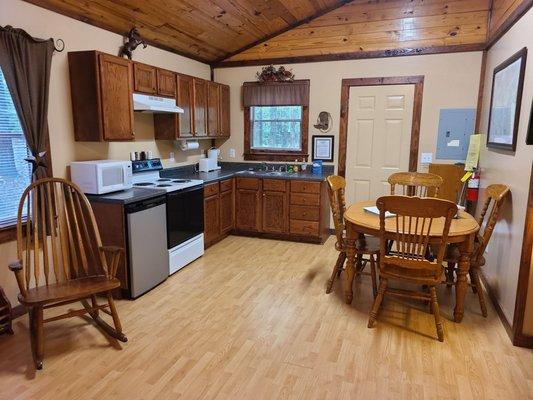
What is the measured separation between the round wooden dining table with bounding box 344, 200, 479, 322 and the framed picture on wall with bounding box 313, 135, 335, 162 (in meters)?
1.94

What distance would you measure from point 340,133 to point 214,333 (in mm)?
3165

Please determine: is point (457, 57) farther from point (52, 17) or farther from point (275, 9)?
point (52, 17)

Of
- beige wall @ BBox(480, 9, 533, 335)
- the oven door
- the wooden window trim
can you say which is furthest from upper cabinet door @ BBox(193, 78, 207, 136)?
beige wall @ BBox(480, 9, 533, 335)

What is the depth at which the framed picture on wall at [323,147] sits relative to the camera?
4.91 metres

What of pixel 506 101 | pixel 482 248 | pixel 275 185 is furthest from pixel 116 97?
pixel 506 101

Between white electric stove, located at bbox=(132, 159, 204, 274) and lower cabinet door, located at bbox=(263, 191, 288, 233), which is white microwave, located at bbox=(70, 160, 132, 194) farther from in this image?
lower cabinet door, located at bbox=(263, 191, 288, 233)

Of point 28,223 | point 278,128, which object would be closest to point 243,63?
point 278,128

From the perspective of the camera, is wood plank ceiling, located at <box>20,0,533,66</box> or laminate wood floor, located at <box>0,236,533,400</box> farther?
wood plank ceiling, located at <box>20,0,533,66</box>

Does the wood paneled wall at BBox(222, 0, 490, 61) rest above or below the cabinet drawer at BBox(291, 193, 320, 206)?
above

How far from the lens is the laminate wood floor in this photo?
80.2 inches

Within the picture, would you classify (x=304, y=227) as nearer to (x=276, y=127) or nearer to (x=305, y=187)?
(x=305, y=187)

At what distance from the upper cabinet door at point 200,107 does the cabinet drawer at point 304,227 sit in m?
1.61

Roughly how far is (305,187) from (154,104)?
1979 mm

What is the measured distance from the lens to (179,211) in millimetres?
3645
